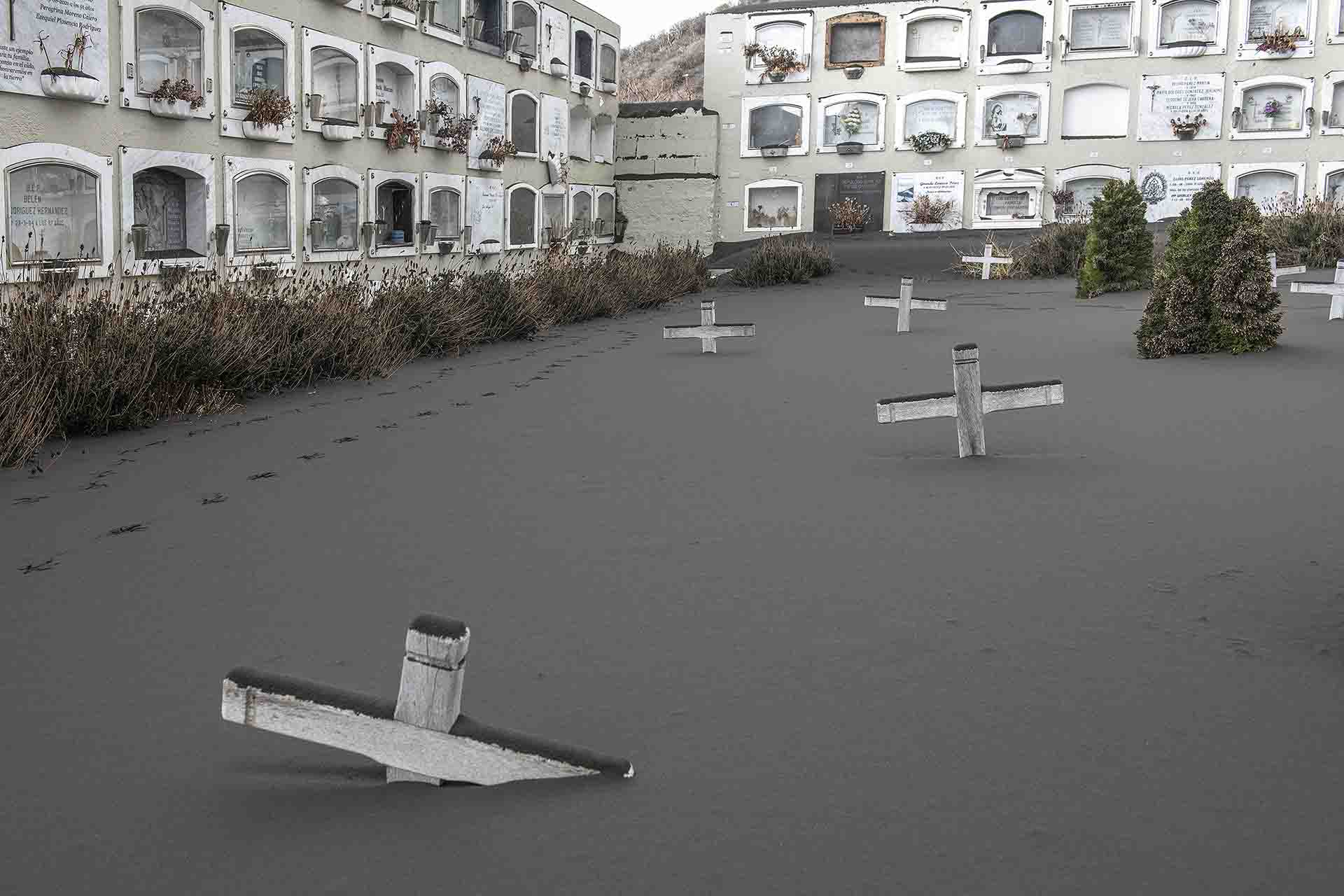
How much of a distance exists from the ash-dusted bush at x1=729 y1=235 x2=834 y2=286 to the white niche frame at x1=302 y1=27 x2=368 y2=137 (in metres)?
7.49

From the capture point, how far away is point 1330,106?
25.4 metres

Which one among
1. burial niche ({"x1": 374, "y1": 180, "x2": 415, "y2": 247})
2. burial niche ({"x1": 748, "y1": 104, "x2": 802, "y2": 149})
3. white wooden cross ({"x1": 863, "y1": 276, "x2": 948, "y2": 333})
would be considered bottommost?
white wooden cross ({"x1": 863, "y1": 276, "x2": 948, "y2": 333})

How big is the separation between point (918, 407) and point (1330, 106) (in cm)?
2393

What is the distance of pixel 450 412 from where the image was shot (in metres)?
7.96

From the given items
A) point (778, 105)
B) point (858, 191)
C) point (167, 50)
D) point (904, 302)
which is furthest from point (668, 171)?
point (904, 302)

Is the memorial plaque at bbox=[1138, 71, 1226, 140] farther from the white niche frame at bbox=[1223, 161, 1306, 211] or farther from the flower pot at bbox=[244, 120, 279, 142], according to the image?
the flower pot at bbox=[244, 120, 279, 142]

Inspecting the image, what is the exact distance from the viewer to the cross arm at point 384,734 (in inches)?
97.6

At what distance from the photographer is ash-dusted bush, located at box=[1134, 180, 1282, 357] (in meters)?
9.69

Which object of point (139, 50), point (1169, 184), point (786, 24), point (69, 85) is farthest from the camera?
point (786, 24)

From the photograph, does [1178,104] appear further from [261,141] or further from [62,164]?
[62,164]

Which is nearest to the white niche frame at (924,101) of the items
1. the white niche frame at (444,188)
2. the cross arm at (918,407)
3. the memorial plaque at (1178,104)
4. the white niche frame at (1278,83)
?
the memorial plaque at (1178,104)

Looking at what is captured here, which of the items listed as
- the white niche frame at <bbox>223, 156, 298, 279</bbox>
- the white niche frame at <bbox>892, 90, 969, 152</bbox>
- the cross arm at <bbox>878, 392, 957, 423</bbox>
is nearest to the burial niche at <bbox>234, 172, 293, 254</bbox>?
the white niche frame at <bbox>223, 156, 298, 279</bbox>

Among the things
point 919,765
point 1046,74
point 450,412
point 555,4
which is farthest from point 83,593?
point 1046,74

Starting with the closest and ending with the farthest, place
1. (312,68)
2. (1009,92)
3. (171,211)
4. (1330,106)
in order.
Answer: (171,211) → (312,68) → (1330,106) → (1009,92)
